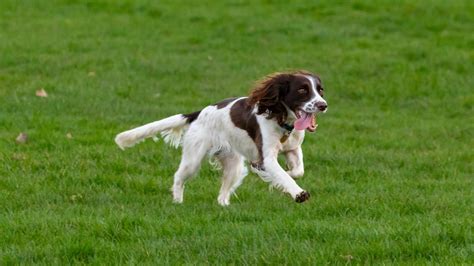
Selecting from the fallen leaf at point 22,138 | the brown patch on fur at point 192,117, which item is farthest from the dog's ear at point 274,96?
the fallen leaf at point 22,138

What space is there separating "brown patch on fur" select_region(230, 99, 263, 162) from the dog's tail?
0.55 meters

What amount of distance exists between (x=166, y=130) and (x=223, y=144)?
0.72 m

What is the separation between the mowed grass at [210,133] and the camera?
20.1 feet

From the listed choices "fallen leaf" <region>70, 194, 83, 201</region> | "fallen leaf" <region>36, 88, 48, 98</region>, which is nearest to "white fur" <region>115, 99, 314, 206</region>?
Result: "fallen leaf" <region>70, 194, 83, 201</region>

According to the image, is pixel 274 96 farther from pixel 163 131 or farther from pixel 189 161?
pixel 163 131

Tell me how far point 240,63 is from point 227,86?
5.40 ft

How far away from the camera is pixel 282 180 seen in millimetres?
7047

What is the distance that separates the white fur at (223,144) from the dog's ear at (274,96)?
8 centimetres

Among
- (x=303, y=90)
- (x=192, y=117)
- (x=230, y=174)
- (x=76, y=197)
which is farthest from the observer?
(x=192, y=117)

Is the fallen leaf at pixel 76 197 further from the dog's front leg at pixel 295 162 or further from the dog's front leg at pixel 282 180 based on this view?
the dog's front leg at pixel 295 162

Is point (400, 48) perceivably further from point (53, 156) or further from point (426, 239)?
point (426, 239)

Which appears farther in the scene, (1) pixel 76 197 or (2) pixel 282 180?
(1) pixel 76 197

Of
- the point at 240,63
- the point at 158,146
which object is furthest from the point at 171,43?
the point at 158,146

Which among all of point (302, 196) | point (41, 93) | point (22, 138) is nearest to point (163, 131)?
point (302, 196)
